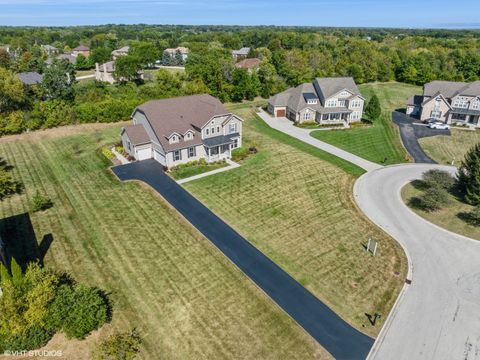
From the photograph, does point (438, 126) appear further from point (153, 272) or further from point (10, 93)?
point (10, 93)

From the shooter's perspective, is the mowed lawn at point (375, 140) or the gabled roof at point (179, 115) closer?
the gabled roof at point (179, 115)

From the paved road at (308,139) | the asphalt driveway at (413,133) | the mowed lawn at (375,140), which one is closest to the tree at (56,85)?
the paved road at (308,139)

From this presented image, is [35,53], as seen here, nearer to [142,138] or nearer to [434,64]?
[142,138]

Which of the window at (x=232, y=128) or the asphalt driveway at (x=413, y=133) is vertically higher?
the window at (x=232, y=128)

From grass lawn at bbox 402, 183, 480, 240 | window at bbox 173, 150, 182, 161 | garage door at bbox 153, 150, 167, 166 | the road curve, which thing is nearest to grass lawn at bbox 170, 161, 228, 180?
window at bbox 173, 150, 182, 161

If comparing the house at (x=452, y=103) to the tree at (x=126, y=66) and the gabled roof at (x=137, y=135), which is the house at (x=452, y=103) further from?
the tree at (x=126, y=66)

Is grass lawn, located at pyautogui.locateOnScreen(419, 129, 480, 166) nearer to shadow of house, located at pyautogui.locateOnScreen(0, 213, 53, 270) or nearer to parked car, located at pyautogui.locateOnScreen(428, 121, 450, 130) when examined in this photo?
parked car, located at pyautogui.locateOnScreen(428, 121, 450, 130)

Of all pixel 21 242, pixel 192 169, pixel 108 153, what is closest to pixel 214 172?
pixel 192 169
